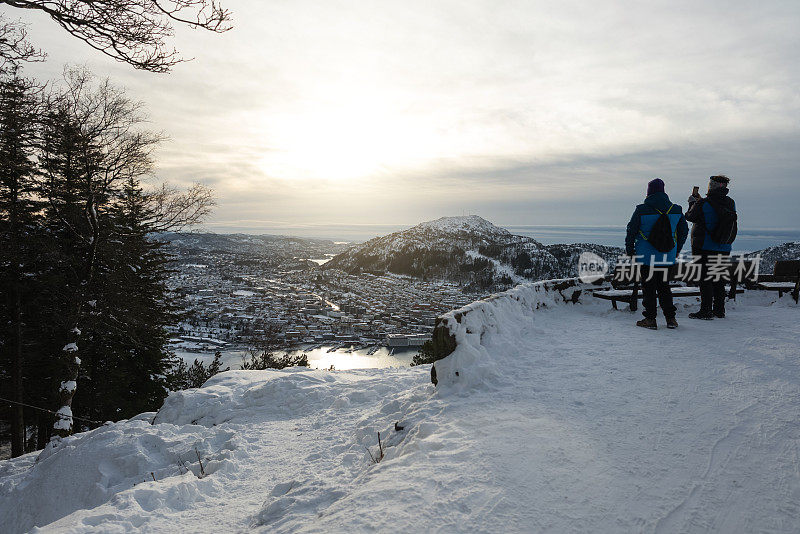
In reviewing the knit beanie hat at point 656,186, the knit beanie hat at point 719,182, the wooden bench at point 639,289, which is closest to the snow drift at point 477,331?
the wooden bench at point 639,289

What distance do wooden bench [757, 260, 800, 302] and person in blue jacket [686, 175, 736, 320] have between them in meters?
3.32

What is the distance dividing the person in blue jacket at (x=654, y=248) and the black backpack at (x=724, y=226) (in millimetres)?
1146

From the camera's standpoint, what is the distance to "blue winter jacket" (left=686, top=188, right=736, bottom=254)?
7.34 metres

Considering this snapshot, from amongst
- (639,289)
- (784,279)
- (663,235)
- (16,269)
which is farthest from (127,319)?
(784,279)

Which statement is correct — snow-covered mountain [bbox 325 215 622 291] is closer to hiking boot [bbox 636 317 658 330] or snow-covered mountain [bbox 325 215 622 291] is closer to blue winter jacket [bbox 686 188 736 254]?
blue winter jacket [bbox 686 188 736 254]

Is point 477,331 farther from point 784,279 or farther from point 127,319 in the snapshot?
point 127,319

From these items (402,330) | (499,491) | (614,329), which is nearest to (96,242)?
(499,491)

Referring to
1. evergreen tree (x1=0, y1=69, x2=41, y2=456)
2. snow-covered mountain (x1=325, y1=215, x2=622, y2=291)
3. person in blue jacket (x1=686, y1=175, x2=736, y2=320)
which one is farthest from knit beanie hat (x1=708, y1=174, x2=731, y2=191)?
snow-covered mountain (x1=325, y1=215, x2=622, y2=291)

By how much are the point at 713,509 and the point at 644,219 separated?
569 cm

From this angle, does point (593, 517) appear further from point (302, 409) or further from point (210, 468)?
point (302, 409)

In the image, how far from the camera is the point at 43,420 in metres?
15.0

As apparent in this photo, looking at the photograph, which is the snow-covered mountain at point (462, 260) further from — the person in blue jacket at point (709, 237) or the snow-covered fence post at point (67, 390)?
the snow-covered fence post at point (67, 390)

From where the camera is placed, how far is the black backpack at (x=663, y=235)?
657 cm

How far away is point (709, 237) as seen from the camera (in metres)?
7.61
